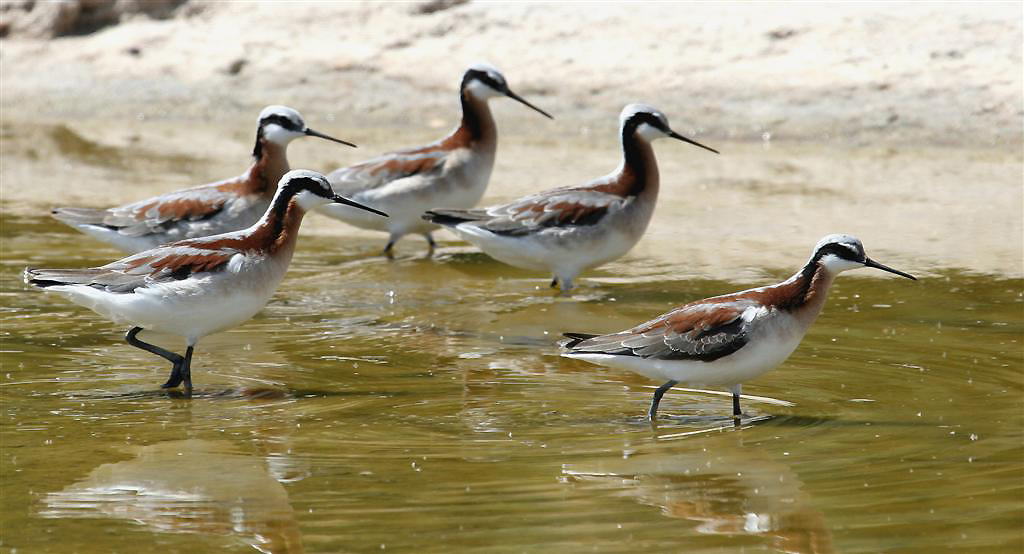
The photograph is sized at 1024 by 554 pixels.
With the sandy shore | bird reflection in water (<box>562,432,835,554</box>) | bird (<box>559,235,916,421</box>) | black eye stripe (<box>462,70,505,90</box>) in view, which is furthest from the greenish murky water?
black eye stripe (<box>462,70,505,90</box>)

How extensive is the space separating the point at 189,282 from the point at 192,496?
2.49m

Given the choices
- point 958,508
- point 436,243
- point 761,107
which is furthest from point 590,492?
point 761,107

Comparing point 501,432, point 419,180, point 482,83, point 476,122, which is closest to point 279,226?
point 501,432

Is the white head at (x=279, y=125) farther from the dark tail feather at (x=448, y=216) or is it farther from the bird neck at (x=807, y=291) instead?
the bird neck at (x=807, y=291)

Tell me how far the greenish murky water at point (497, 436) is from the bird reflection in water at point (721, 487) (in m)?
0.02

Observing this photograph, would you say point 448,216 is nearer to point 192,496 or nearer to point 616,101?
point 192,496

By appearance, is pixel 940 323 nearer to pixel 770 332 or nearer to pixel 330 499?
pixel 770 332

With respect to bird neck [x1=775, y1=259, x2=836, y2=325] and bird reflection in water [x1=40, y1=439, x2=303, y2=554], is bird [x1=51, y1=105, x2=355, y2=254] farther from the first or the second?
bird neck [x1=775, y1=259, x2=836, y2=325]

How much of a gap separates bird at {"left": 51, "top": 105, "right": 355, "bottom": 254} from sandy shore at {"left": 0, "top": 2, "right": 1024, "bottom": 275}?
3056mm

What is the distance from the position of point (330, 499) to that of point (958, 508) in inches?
122

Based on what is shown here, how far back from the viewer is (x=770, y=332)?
970 cm

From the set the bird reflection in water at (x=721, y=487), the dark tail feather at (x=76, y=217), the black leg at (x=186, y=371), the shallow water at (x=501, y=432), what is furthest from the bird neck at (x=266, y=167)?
the bird reflection in water at (x=721, y=487)

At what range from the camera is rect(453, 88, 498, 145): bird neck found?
637 inches

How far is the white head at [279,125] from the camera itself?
14152 millimetres
